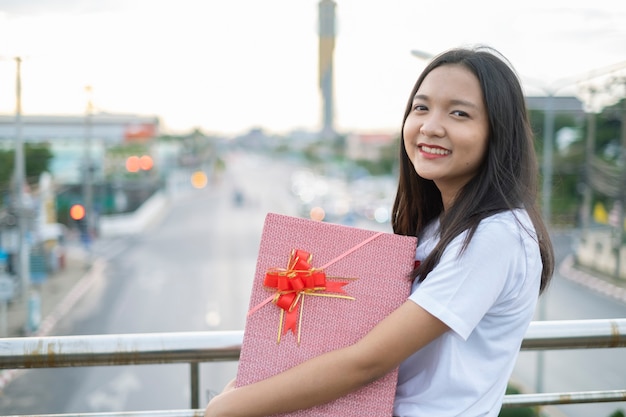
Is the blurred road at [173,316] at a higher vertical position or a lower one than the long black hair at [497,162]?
lower

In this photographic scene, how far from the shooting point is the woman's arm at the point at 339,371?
0.93m

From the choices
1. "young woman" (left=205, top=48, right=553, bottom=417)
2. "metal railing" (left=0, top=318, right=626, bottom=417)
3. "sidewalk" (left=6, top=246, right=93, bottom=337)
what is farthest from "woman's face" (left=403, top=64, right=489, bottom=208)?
"sidewalk" (left=6, top=246, right=93, bottom=337)

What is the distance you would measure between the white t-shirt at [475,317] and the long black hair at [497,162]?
34 mm

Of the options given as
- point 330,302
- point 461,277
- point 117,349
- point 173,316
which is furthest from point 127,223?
point 461,277

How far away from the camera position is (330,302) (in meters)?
1.01

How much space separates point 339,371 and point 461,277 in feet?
0.76

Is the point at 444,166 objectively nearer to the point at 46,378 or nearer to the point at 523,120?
the point at 523,120

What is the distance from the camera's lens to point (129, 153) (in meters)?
42.0

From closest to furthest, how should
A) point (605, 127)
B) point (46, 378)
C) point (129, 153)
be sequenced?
point (46, 378) < point (605, 127) < point (129, 153)

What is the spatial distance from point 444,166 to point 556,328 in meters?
0.68

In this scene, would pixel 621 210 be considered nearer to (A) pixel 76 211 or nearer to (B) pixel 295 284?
(A) pixel 76 211

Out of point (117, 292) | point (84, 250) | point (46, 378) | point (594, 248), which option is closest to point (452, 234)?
point (46, 378)

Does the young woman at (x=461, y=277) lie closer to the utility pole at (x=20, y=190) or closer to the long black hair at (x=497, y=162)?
the long black hair at (x=497, y=162)

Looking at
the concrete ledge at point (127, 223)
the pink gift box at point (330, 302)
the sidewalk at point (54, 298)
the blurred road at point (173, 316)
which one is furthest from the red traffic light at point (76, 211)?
the pink gift box at point (330, 302)
